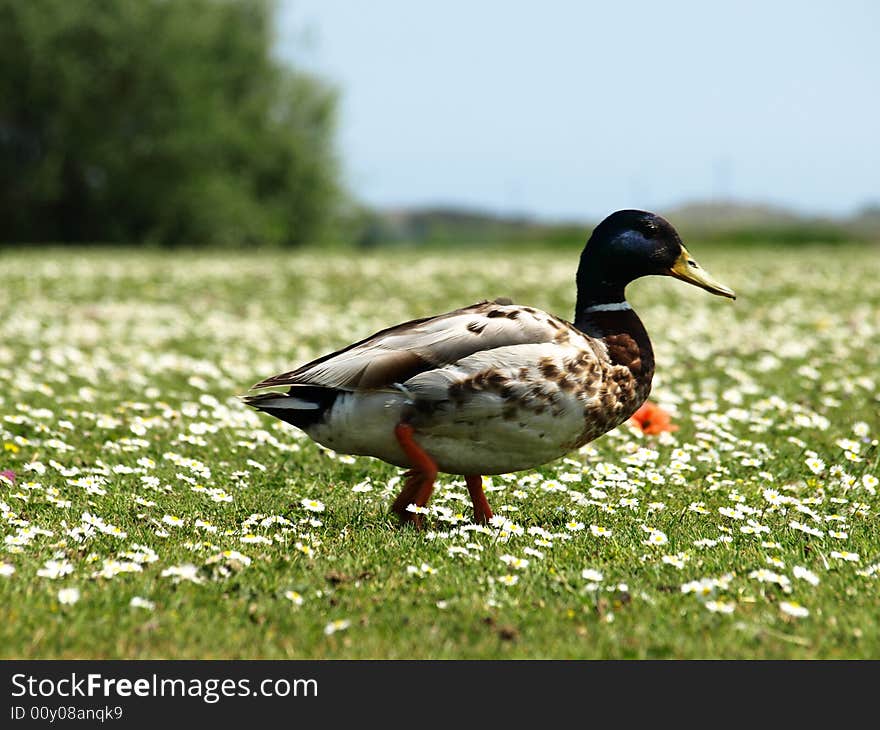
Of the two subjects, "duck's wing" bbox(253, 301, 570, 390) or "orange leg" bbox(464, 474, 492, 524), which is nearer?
"duck's wing" bbox(253, 301, 570, 390)

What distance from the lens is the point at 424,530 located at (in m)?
6.21

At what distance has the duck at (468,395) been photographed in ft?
19.5

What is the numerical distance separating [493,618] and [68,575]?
2.08 m

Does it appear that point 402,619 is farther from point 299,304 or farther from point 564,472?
point 299,304

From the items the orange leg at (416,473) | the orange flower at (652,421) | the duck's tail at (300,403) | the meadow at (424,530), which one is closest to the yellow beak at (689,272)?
the meadow at (424,530)

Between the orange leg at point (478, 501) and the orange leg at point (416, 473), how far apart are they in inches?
12.9

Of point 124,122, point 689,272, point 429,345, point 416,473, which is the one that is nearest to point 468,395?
point 429,345

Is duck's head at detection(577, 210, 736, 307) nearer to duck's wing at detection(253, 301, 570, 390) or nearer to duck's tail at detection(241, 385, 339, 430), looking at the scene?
duck's wing at detection(253, 301, 570, 390)

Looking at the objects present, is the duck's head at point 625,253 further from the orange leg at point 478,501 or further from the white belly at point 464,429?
the orange leg at point 478,501

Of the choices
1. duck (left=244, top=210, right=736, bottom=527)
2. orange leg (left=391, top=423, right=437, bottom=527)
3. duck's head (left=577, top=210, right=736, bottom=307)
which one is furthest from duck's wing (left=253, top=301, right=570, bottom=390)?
duck's head (left=577, top=210, right=736, bottom=307)

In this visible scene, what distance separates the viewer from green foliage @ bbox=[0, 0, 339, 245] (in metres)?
46.7

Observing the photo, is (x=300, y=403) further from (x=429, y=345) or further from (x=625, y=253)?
(x=625, y=253)

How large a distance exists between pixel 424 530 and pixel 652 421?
11.8 ft
